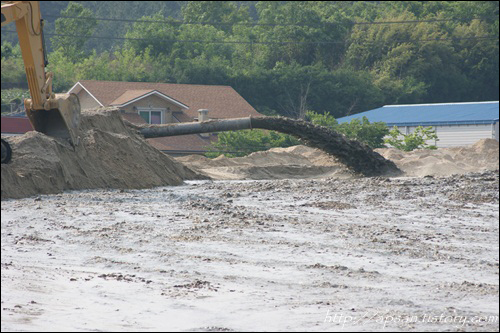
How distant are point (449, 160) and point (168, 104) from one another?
17943 mm

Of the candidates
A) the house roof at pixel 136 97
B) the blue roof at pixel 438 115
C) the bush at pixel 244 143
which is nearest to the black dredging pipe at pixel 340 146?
Answer: the bush at pixel 244 143

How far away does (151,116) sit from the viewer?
43094mm

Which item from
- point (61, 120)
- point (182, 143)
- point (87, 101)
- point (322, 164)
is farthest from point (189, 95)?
point (61, 120)

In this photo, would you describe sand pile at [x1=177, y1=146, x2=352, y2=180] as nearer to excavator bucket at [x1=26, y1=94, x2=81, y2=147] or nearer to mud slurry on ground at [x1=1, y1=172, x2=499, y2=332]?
excavator bucket at [x1=26, y1=94, x2=81, y2=147]

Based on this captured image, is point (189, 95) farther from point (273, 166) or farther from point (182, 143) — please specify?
point (273, 166)

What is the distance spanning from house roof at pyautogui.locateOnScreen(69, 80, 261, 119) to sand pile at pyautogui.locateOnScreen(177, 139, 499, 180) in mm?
12543

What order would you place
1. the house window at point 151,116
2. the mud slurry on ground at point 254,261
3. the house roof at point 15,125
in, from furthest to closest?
1. the house window at point 151,116
2. the house roof at point 15,125
3. the mud slurry on ground at point 254,261

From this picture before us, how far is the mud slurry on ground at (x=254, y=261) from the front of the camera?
8.90 m

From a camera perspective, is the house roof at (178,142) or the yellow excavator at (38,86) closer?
the yellow excavator at (38,86)

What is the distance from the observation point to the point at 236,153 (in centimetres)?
3962

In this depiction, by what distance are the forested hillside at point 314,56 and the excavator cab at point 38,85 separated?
35090 millimetres

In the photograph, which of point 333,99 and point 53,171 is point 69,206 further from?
point 333,99

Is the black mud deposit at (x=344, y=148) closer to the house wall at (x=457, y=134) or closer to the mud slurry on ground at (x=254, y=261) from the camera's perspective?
the mud slurry on ground at (x=254, y=261)

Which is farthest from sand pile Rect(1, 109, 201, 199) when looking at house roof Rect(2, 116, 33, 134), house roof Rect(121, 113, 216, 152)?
house roof Rect(2, 116, 33, 134)
